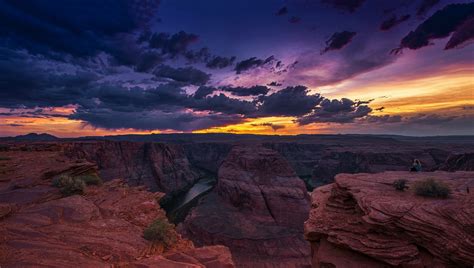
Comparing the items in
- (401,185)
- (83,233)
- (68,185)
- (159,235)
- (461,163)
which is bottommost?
(461,163)

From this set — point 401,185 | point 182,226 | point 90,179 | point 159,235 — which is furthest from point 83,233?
point 182,226

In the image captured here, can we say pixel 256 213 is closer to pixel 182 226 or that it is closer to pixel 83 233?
pixel 182 226

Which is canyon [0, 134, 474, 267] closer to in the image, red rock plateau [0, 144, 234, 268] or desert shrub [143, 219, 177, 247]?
red rock plateau [0, 144, 234, 268]

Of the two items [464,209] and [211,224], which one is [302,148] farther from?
[464,209]

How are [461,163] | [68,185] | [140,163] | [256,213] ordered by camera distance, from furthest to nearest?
[140,163] → [256,213] → [461,163] → [68,185]

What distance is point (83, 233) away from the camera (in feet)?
24.8

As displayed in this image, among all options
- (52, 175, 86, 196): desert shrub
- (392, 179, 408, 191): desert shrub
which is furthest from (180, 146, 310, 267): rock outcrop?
(52, 175, 86, 196): desert shrub

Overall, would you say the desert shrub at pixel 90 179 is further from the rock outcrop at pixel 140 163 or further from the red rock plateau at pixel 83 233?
the rock outcrop at pixel 140 163

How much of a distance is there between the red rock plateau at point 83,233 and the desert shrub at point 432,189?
33.9 feet

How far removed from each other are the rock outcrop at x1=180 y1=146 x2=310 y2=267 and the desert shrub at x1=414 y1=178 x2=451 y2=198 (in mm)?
24012

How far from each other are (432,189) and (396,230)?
2.97 metres

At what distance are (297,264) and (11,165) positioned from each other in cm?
3105

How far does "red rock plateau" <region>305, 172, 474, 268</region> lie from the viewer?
953 cm

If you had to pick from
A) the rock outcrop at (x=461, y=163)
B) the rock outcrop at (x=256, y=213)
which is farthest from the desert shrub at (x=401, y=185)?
the rock outcrop at (x=461, y=163)
